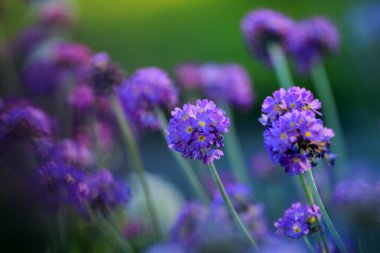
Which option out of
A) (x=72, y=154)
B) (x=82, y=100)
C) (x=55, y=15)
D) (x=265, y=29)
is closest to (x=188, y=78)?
(x=265, y=29)

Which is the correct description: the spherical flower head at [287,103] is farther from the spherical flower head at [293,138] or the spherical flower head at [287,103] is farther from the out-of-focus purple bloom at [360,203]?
the out-of-focus purple bloom at [360,203]

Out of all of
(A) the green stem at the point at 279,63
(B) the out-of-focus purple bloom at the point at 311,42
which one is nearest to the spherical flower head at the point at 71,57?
(A) the green stem at the point at 279,63

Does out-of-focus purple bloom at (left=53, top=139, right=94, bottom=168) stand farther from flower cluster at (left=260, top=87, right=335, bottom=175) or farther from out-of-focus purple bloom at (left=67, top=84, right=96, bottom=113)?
flower cluster at (left=260, top=87, right=335, bottom=175)

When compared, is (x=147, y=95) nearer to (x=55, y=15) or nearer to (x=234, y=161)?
(x=234, y=161)

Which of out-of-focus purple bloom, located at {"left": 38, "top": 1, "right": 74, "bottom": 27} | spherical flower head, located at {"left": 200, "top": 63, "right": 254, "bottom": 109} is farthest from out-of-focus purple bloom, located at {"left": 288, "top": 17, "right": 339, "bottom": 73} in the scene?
out-of-focus purple bloom, located at {"left": 38, "top": 1, "right": 74, "bottom": 27}

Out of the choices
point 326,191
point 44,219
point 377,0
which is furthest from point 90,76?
point 377,0

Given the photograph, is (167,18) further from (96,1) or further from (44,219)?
(44,219)
